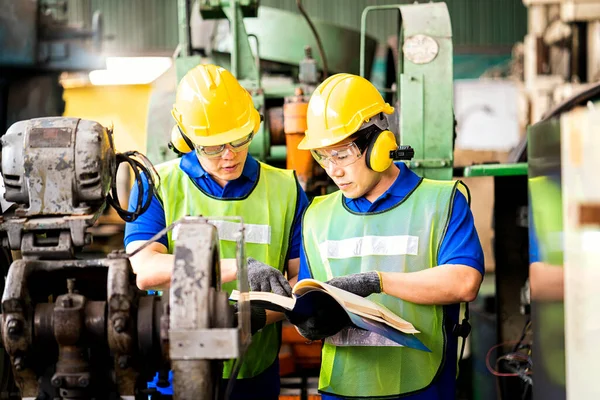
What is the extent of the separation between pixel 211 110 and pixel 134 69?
11.1 meters

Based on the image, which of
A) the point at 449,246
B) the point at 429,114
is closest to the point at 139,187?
the point at 449,246

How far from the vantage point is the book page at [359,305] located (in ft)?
6.90

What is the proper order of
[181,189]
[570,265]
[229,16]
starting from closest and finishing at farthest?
1. [570,265]
2. [181,189]
3. [229,16]

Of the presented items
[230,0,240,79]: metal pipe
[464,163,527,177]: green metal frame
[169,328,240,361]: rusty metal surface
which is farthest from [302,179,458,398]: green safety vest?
[230,0,240,79]: metal pipe

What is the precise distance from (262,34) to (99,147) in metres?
3.09

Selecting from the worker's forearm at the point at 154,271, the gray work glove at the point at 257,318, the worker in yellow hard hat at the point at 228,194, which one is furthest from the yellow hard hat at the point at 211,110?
the gray work glove at the point at 257,318

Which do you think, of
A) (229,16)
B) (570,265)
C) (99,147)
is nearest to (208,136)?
(99,147)

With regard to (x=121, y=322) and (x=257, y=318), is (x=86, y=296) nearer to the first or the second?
(x=121, y=322)

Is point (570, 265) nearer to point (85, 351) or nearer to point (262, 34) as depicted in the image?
point (85, 351)

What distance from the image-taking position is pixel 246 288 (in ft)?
6.60

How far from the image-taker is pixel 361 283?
7.63 feet

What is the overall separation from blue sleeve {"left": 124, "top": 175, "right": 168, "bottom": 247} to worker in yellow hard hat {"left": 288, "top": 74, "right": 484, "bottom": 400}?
0.47m

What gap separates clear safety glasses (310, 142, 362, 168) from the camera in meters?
2.53

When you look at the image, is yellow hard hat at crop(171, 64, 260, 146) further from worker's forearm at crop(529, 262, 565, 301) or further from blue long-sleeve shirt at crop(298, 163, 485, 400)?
worker's forearm at crop(529, 262, 565, 301)
